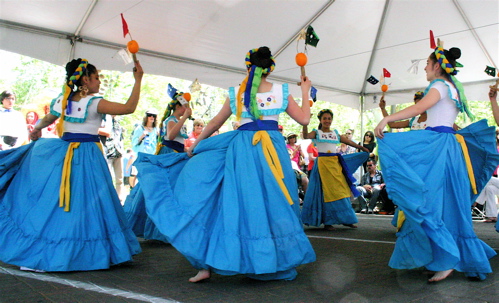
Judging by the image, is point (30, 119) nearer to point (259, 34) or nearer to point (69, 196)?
point (259, 34)

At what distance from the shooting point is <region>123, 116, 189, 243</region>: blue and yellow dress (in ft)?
19.1

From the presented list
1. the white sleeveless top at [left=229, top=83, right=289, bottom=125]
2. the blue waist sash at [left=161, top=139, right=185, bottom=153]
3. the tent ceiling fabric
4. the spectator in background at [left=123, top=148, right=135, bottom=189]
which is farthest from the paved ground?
the spectator in background at [left=123, top=148, right=135, bottom=189]

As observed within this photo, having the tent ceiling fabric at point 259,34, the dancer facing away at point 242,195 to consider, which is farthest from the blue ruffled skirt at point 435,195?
the tent ceiling fabric at point 259,34

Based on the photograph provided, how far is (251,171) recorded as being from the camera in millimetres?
3805

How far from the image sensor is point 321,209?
24.5 feet

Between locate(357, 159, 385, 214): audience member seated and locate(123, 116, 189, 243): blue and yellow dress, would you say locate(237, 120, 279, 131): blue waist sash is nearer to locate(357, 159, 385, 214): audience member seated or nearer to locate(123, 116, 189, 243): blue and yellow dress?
locate(123, 116, 189, 243): blue and yellow dress

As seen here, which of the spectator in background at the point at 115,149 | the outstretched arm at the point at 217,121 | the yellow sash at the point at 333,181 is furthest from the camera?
the spectator in background at the point at 115,149

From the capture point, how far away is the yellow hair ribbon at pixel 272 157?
151 inches

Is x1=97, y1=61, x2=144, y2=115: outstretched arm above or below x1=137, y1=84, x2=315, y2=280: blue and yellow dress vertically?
above

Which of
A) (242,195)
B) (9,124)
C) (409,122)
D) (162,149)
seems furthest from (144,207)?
(9,124)

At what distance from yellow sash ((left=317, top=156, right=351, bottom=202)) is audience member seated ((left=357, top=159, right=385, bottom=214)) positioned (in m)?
3.40

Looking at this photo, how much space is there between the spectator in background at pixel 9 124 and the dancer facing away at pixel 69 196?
152 inches

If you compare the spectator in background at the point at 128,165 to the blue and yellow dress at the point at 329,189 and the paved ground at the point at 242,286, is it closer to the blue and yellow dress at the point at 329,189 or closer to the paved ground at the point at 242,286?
the blue and yellow dress at the point at 329,189

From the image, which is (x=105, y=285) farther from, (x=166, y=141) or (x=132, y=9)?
(x=132, y=9)
